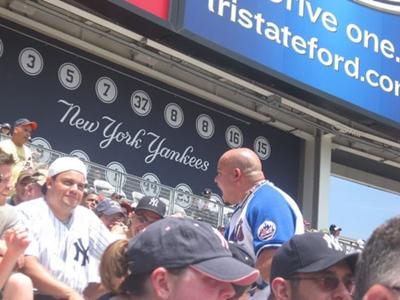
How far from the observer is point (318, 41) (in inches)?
434

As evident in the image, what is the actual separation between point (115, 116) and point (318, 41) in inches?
136

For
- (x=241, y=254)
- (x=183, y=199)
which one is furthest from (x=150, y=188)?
(x=241, y=254)

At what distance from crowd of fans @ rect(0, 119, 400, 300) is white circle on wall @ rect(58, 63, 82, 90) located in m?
4.98

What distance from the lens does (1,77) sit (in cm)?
907

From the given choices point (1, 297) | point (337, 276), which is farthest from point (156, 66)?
point (337, 276)

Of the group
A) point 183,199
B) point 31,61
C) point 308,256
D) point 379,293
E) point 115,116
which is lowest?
point 379,293

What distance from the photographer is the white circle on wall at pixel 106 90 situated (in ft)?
33.7

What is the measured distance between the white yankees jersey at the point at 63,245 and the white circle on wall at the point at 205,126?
321 inches

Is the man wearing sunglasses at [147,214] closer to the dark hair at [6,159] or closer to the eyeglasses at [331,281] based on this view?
the dark hair at [6,159]

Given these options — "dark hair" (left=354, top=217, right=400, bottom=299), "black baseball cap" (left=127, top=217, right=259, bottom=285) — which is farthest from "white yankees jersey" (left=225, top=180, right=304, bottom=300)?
"dark hair" (left=354, top=217, right=400, bottom=299)

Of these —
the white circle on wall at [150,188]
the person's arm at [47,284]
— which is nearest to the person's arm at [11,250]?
the person's arm at [47,284]

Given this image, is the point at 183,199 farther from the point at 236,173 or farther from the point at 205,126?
the point at 236,173

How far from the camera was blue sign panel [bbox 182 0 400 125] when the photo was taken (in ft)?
31.7

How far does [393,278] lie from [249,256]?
1.59m
